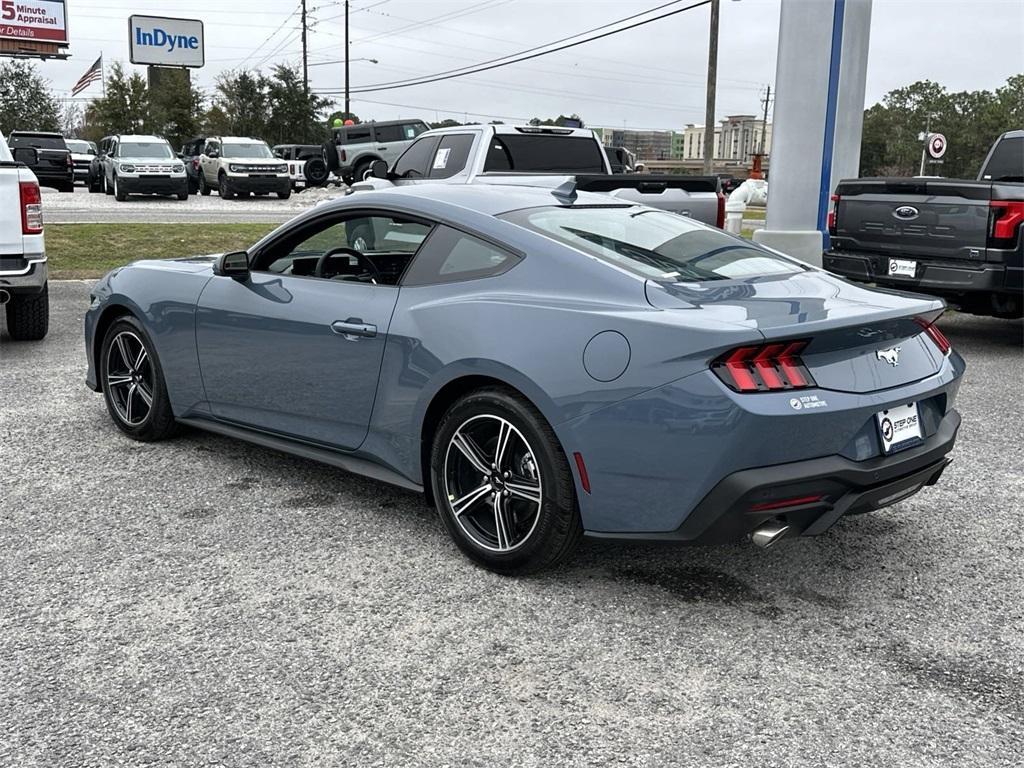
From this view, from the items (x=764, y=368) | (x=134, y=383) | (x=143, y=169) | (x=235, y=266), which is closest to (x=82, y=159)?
(x=143, y=169)

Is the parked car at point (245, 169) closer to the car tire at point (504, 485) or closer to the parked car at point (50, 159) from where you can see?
the parked car at point (50, 159)

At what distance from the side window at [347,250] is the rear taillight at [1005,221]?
227 inches

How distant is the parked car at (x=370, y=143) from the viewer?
102ft

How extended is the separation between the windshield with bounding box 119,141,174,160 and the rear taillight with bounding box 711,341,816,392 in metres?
27.7

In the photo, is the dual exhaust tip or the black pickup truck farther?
the black pickup truck

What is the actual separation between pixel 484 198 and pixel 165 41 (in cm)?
7050

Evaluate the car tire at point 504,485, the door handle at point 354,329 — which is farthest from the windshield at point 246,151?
the car tire at point 504,485

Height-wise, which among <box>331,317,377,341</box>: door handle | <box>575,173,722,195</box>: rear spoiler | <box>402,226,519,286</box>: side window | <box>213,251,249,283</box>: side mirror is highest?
<box>575,173,722,195</box>: rear spoiler

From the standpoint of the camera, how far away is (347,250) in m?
4.75

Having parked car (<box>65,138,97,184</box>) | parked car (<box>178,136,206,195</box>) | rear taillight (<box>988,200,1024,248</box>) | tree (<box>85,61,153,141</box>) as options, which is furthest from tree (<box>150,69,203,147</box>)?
rear taillight (<box>988,200,1024,248</box>)

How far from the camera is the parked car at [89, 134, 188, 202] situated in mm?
27516

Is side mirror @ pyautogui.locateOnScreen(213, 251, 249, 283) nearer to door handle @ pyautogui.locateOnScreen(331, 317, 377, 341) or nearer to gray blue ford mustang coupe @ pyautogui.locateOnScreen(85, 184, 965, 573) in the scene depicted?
gray blue ford mustang coupe @ pyautogui.locateOnScreen(85, 184, 965, 573)

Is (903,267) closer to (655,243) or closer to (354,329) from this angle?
(655,243)

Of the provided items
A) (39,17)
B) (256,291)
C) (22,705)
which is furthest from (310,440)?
(39,17)
